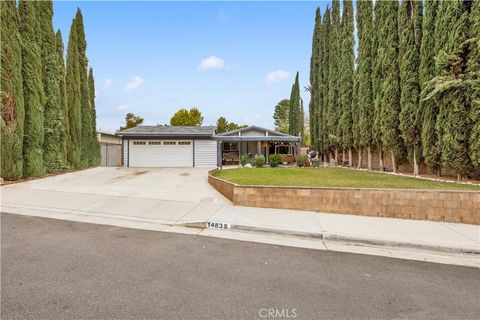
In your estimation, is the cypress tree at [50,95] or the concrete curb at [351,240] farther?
the cypress tree at [50,95]

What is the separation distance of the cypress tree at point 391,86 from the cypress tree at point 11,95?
56.3 feet

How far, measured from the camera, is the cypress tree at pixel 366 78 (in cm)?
1341

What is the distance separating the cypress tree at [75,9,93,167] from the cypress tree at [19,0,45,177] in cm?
519

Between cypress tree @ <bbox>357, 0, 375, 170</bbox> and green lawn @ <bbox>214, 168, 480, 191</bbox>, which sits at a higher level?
cypress tree @ <bbox>357, 0, 375, 170</bbox>

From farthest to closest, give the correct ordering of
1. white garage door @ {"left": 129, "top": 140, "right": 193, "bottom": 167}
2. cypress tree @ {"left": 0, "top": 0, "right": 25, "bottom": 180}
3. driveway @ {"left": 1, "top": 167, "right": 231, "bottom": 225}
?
white garage door @ {"left": 129, "top": 140, "right": 193, "bottom": 167}, cypress tree @ {"left": 0, "top": 0, "right": 25, "bottom": 180}, driveway @ {"left": 1, "top": 167, "right": 231, "bottom": 225}

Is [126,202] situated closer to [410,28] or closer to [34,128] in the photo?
[34,128]

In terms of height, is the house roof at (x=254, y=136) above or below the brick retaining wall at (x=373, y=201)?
above

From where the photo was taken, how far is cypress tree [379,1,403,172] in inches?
433

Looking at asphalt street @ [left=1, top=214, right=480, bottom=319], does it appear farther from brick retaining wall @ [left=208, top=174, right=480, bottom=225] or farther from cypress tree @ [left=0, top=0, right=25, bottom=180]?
cypress tree @ [left=0, top=0, right=25, bottom=180]

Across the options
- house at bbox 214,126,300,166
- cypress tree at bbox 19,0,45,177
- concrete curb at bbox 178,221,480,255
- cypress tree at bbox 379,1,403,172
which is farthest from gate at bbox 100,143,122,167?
cypress tree at bbox 379,1,403,172

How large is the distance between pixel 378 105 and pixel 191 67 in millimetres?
14234

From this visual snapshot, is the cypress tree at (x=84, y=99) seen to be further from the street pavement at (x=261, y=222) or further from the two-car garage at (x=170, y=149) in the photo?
the street pavement at (x=261, y=222)

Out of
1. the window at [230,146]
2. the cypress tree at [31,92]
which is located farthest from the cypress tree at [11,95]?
the window at [230,146]

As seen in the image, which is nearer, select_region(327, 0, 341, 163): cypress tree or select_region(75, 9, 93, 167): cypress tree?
select_region(75, 9, 93, 167): cypress tree
